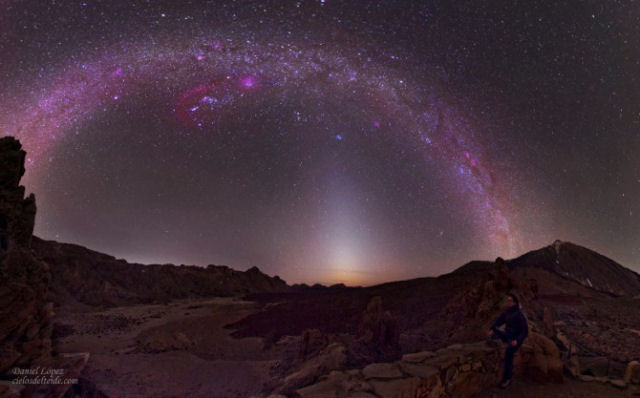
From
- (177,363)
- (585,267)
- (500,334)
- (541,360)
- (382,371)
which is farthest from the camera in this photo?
(585,267)

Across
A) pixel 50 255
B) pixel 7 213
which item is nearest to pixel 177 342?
pixel 7 213

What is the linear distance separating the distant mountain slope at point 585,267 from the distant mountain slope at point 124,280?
5612 centimetres

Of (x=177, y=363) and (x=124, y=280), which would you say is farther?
(x=124, y=280)

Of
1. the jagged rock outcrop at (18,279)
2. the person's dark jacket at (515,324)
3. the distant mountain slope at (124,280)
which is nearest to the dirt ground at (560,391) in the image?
the person's dark jacket at (515,324)

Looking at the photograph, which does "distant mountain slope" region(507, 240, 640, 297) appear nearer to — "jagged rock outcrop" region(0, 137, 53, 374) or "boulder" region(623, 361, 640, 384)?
"boulder" region(623, 361, 640, 384)

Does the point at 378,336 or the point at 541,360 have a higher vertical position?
the point at 541,360

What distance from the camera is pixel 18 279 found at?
948 centimetres

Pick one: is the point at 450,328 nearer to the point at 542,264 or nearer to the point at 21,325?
the point at 21,325

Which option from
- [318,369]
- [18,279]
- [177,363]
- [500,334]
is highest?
[18,279]

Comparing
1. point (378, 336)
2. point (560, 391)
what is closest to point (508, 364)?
point (560, 391)

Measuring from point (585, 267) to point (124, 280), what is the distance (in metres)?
73.4

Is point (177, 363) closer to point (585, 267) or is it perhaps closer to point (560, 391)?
point (560, 391)

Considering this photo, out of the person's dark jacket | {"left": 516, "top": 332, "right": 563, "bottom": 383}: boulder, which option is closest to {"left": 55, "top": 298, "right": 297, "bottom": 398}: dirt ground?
the person's dark jacket

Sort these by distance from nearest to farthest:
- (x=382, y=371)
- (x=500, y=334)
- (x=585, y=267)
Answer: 1. (x=382, y=371)
2. (x=500, y=334)
3. (x=585, y=267)
